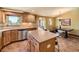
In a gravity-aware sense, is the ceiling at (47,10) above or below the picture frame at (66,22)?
above

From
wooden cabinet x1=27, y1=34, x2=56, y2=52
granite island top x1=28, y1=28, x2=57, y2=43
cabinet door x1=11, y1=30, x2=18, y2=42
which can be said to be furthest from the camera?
cabinet door x1=11, y1=30, x2=18, y2=42

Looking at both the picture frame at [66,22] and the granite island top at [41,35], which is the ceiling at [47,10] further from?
the granite island top at [41,35]

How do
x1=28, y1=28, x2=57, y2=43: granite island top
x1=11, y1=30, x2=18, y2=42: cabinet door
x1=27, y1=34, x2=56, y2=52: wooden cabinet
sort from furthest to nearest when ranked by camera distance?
1. x1=11, y1=30, x2=18, y2=42: cabinet door
2. x1=28, y1=28, x2=57, y2=43: granite island top
3. x1=27, y1=34, x2=56, y2=52: wooden cabinet

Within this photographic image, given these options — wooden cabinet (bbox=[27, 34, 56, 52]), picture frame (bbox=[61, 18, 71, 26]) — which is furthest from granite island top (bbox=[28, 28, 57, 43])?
picture frame (bbox=[61, 18, 71, 26])

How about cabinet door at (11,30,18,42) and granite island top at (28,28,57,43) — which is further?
cabinet door at (11,30,18,42)

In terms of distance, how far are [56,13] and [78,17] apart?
0.31 m

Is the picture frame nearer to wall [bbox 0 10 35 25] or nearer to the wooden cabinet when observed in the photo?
the wooden cabinet

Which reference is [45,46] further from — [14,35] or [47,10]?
[14,35]

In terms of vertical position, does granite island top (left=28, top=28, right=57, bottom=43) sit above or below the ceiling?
below

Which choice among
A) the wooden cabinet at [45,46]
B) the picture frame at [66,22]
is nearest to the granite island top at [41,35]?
the wooden cabinet at [45,46]

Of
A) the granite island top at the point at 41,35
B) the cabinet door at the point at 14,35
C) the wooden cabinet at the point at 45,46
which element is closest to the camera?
the wooden cabinet at the point at 45,46

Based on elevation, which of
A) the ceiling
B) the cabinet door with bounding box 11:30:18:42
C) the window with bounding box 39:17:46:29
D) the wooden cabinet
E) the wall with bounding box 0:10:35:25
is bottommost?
the wooden cabinet

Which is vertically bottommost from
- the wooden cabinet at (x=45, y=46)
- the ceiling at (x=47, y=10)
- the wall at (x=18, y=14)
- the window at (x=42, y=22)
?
the wooden cabinet at (x=45, y=46)
